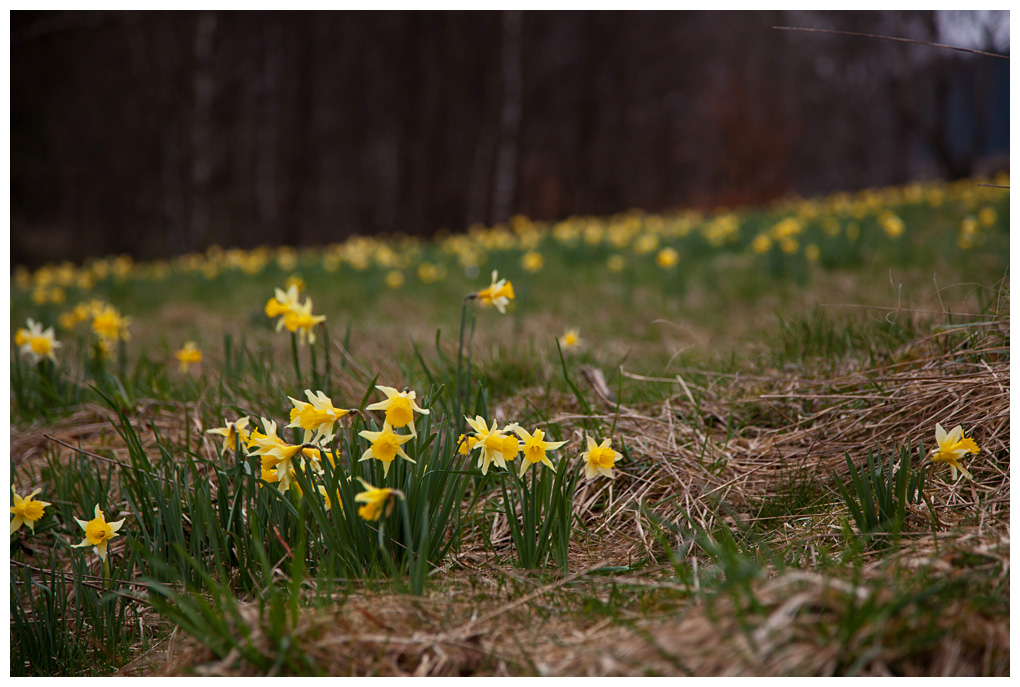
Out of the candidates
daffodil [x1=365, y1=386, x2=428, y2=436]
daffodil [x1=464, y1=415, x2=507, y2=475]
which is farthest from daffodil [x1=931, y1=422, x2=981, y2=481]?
daffodil [x1=365, y1=386, x2=428, y2=436]

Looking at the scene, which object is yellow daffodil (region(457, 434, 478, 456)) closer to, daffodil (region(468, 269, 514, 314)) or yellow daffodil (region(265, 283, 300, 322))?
Answer: daffodil (region(468, 269, 514, 314))

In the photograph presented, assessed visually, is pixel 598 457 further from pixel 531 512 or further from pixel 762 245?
pixel 762 245

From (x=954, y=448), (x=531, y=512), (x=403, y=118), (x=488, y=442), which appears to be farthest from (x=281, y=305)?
(x=403, y=118)

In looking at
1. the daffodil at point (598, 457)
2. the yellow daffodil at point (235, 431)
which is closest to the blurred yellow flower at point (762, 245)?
the daffodil at point (598, 457)

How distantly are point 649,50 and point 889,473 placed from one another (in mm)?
19507

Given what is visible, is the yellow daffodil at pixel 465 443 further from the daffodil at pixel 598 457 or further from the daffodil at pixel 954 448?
the daffodil at pixel 954 448

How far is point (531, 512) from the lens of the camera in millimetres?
1439

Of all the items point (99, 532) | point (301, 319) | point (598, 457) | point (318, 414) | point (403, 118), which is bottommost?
point (99, 532)

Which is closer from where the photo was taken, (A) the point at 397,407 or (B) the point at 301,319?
(A) the point at 397,407

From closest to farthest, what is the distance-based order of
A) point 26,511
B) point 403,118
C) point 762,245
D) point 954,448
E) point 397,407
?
1. point 397,407
2. point 954,448
3. point 26,511
4. point 762,245
5. point 403,118

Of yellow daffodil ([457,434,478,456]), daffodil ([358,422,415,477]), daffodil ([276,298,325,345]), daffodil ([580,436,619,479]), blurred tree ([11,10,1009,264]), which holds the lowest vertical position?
daffodil ([580,436,619,479])

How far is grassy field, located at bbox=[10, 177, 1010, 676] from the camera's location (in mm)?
1019

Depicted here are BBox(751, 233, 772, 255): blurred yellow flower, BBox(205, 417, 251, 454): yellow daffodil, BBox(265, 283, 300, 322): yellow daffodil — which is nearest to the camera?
BBox(205, 417, 251, 454): yellow daffodil

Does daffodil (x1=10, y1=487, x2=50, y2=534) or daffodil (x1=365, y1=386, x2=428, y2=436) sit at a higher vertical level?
daffodil (x1=365, y1=386, x2=428, y2=436)
